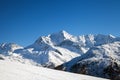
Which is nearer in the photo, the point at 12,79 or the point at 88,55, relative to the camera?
the point at 12,79

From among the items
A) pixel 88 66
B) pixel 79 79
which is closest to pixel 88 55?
pixel 88 66

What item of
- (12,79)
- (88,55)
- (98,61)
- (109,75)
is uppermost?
(88,55)

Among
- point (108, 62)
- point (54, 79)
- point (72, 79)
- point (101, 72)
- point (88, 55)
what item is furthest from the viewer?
point (88, 55)

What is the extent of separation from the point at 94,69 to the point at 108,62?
8977mm

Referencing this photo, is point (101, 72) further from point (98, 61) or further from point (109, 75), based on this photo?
point (98, 61)

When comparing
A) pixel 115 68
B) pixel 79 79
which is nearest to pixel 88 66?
pixel 115 68

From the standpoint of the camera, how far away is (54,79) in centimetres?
659

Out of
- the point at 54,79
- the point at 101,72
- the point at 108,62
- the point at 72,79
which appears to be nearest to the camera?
the point at 54,79

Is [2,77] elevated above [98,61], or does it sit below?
below

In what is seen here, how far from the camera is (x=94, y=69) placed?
115250mm

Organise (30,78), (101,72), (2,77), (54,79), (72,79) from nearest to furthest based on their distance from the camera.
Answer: (2,77), (30,78), (54,79), (72,79), (101,72)

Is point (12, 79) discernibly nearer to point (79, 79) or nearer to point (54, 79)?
point (54, 79)

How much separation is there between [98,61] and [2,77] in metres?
122

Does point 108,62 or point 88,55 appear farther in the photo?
point 88,55
